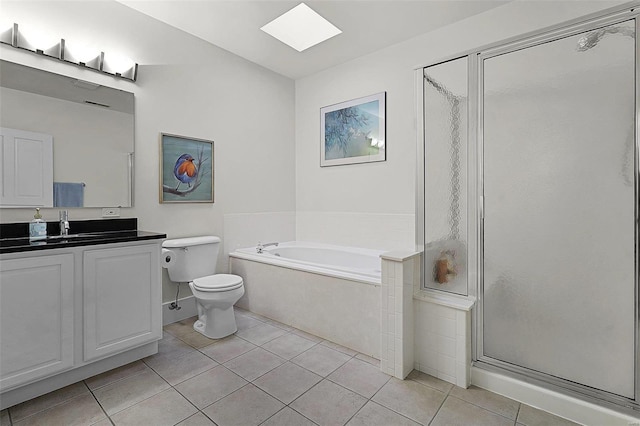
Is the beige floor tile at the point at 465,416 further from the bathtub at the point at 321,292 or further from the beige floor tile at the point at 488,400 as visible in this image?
the bathtub at the point at 321,292

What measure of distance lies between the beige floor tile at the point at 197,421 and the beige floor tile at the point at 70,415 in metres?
0.44

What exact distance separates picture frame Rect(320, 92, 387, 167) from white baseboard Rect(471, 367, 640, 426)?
2.14m

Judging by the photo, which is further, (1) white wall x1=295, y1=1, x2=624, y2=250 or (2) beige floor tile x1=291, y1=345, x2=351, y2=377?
(1) white wall x1=295, y1=1, x2=624, y2=250

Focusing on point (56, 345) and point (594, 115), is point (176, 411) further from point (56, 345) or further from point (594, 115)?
point (594, 115)

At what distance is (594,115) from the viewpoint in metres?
1.56

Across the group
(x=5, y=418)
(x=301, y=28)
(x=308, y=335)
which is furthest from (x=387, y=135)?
(x=5, y=418)

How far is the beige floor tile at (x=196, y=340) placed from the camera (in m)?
2.47

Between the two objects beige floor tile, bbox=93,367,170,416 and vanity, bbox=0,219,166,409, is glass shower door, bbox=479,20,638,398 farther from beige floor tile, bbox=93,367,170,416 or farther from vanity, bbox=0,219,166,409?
vanity, bbox=0,219,166,409

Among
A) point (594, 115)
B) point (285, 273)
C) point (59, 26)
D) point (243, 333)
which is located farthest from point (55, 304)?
point (594, 115)

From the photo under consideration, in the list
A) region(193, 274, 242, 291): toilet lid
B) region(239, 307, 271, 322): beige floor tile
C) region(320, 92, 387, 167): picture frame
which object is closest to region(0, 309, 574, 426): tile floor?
region(193, 274, 242, 291): toilet lid

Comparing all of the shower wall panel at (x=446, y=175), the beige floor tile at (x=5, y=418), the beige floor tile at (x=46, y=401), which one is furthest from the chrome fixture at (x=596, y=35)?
the beige floor tile at (x=5, y=418)

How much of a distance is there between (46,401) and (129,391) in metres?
0.43

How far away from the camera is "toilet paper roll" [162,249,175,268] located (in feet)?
8.48

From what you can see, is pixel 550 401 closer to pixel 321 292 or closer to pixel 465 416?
pixel 465 416
